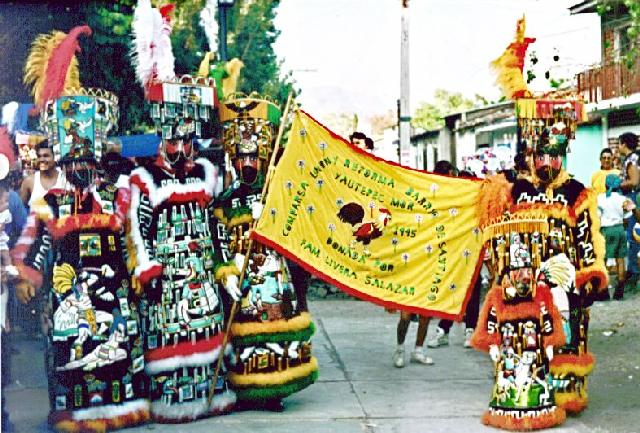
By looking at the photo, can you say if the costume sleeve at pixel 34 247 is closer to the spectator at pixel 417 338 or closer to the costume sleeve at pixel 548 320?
the costume sleeve at pixel 548 320

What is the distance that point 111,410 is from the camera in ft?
20.2

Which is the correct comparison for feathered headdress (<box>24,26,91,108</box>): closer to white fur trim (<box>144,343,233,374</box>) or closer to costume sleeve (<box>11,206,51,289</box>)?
costume sleeve (<box>11,206,51,289</box>)

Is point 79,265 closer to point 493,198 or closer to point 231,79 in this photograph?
point 231,79

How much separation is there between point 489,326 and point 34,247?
314 cm

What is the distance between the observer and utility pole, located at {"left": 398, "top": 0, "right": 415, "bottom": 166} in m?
17.3

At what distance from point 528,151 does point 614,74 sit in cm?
1944

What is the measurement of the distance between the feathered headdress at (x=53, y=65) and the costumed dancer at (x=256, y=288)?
3.95 ft

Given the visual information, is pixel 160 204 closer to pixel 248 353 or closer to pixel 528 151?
pixel 248 353

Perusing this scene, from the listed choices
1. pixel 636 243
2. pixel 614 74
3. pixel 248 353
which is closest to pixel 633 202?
pixel 636 243

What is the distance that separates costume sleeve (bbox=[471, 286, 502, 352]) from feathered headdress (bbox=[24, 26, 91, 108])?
3.22 metres

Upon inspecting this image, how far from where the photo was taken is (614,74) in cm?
2480

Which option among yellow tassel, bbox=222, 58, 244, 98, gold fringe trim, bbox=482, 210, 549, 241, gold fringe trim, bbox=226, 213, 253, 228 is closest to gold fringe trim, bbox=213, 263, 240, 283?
gold fringe trim, bbox=226, 213, 253, 228

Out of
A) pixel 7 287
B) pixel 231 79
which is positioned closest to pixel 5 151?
pixel 7 287

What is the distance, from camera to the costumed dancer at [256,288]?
674 centimetres
